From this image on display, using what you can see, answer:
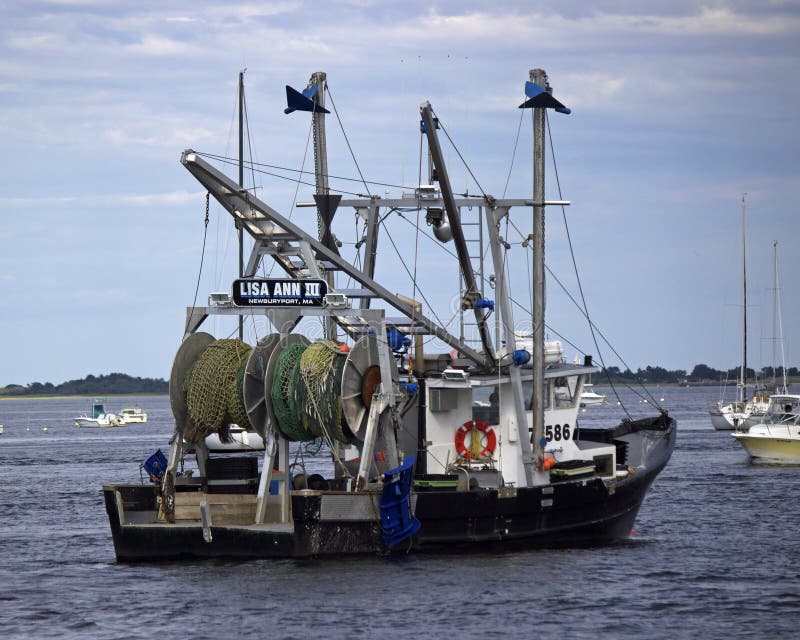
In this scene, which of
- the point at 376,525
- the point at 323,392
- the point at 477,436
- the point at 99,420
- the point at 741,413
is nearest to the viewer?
the point at 376,525

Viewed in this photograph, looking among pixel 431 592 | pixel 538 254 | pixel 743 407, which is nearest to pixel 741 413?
pixel 743 407

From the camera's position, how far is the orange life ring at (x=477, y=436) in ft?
95.1

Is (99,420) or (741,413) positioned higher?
(741,413)

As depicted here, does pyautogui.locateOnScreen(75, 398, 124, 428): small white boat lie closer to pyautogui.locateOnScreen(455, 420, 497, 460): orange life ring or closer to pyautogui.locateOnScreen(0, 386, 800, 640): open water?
pyautogui.locateOnScreen(0, 386, 800, 640): open water

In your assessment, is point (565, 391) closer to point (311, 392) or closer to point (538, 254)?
point (538, 254)

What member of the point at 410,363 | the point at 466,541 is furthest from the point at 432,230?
the point at 466,541

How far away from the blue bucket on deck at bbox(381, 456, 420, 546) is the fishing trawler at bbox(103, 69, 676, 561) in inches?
1.3

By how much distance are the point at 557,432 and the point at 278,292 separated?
7873 mm

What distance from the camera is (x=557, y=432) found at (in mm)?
30938

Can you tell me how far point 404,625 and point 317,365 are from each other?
20.6ft

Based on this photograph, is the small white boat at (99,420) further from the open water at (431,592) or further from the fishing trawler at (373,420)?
the fishing trawler at (373,420)

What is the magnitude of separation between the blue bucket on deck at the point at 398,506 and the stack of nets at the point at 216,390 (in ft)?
12.5

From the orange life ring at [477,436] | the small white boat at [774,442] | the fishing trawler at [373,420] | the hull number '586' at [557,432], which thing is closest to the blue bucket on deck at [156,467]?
the fishing trawler at [373,420]

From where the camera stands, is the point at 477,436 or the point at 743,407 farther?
the point at 743,407
